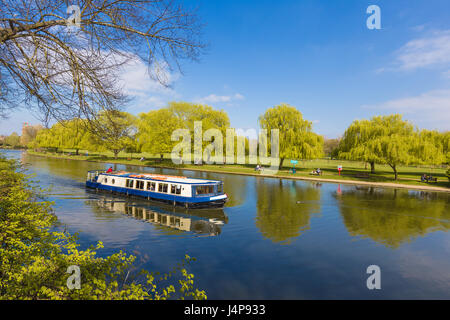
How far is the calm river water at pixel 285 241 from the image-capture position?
33.8 feet

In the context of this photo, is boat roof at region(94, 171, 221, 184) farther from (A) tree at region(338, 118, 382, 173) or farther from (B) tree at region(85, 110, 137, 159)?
(A) tree at region(338, 118, 382, 173)

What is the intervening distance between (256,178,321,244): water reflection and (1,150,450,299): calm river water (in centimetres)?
9

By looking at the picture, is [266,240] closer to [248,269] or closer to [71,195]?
[248,269]

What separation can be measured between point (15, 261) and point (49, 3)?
5.89 metres

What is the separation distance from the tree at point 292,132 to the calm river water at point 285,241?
1021 inches

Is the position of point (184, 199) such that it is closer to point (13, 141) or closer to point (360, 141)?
point (360, 141)

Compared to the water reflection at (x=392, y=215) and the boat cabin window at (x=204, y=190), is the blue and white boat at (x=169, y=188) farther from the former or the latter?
the water reflection at (x=392, y=215)

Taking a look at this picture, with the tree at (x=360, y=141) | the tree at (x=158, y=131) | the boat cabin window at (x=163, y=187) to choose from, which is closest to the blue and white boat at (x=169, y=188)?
the boat cabin window at (x=163, y=187)

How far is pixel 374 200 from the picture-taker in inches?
1104

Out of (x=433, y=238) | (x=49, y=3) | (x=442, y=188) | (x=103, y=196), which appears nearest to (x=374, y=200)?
(x=433, y=238)

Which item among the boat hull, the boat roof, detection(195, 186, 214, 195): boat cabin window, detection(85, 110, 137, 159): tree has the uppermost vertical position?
detection(85, 110, 137, 159): tree

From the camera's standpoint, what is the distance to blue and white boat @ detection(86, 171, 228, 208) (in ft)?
72.1

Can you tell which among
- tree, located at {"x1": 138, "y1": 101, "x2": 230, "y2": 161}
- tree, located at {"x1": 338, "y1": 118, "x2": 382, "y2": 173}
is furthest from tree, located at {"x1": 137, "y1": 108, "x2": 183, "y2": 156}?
tree, located at {"x1": 338, "y1": 118, "x2": 382, "y2": 173}

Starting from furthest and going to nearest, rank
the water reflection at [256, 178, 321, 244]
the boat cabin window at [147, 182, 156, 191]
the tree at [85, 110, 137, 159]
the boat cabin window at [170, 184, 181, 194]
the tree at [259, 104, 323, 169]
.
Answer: the tree at [259, 104, 323, 169] → the boat cabin window at [147, 182, 156, 191] → the boat cabin window at [170, 184, 181, 194] → the water reflection at [256, 178, 321, 244] → the tree at [85, 110, 137, 159]
